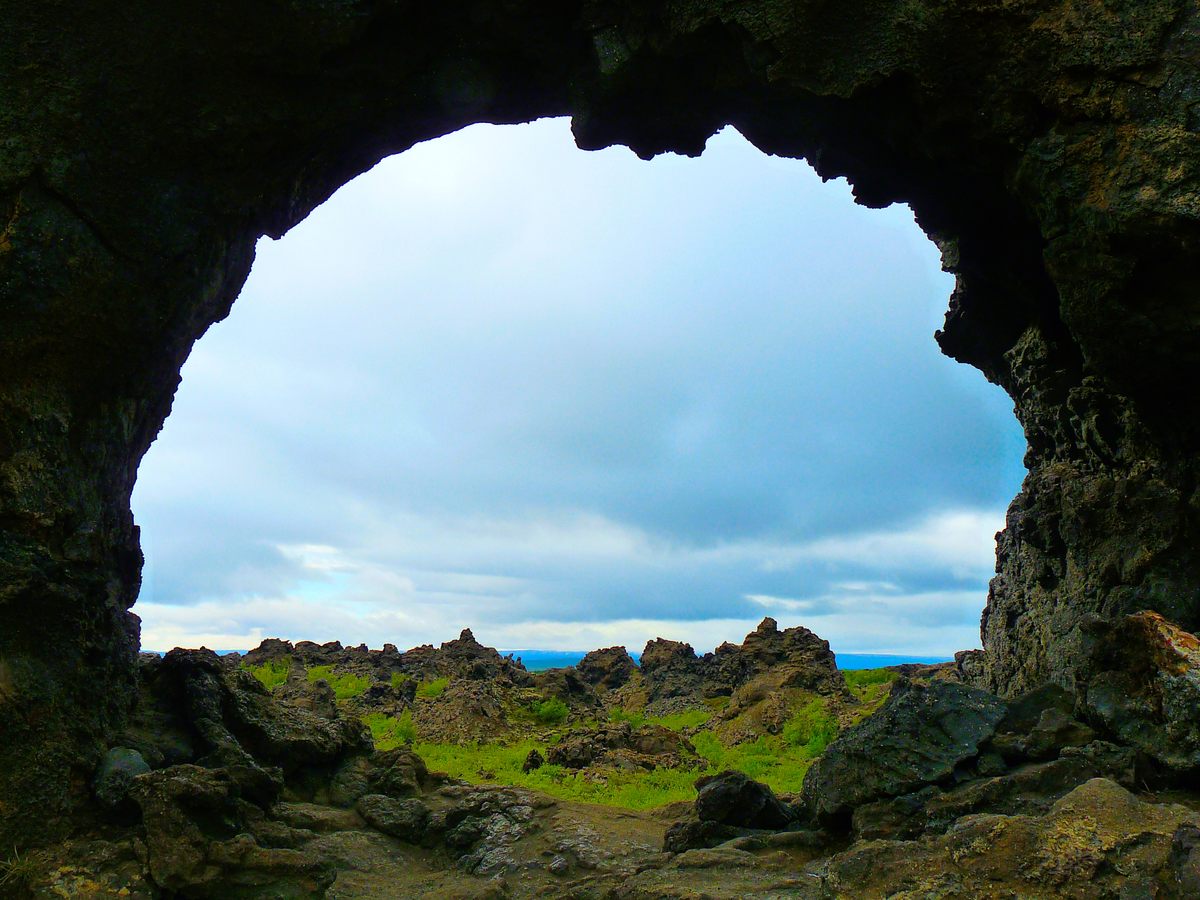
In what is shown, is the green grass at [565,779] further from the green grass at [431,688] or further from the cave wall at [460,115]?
the cave wall at [460,115]

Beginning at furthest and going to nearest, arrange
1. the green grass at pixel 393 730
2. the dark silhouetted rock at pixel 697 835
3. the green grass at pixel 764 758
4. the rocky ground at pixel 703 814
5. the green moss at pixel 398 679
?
the green moss at pixel 398 679, the green grass at pixel 393 730, the green grass at pixel 764 758, the dark silhouetted rock at pixel 697 835, the rocky ground at pixel 703 814

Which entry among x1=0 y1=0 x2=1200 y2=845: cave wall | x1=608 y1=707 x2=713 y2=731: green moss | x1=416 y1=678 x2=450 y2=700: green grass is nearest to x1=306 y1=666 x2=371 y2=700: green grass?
x1=416 y1=678 x2=450 y2=700: green grass

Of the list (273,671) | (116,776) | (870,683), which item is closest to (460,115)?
(116,776)

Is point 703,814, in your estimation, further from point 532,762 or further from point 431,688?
point 431,688

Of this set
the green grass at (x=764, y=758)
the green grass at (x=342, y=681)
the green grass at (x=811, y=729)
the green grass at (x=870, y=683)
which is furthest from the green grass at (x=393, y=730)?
the green grass at (x=870, y=683)

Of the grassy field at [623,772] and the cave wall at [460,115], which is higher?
the cave wall at [460,115]

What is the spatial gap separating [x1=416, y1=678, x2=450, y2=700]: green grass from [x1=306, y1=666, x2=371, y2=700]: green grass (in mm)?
2446

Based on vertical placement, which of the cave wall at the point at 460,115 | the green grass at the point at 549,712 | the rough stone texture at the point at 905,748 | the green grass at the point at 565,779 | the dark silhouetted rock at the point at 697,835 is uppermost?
the cave wall at the point at 460,115

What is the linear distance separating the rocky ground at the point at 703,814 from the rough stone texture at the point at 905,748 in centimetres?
3

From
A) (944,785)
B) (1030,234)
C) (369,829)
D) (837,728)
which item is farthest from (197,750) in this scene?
(837,728)

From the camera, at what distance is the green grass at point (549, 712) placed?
30031mm

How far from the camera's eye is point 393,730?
89.1ft

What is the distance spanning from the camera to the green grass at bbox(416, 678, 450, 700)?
33.7m

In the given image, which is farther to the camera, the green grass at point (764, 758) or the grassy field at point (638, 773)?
the green grass at point (764, 758)
